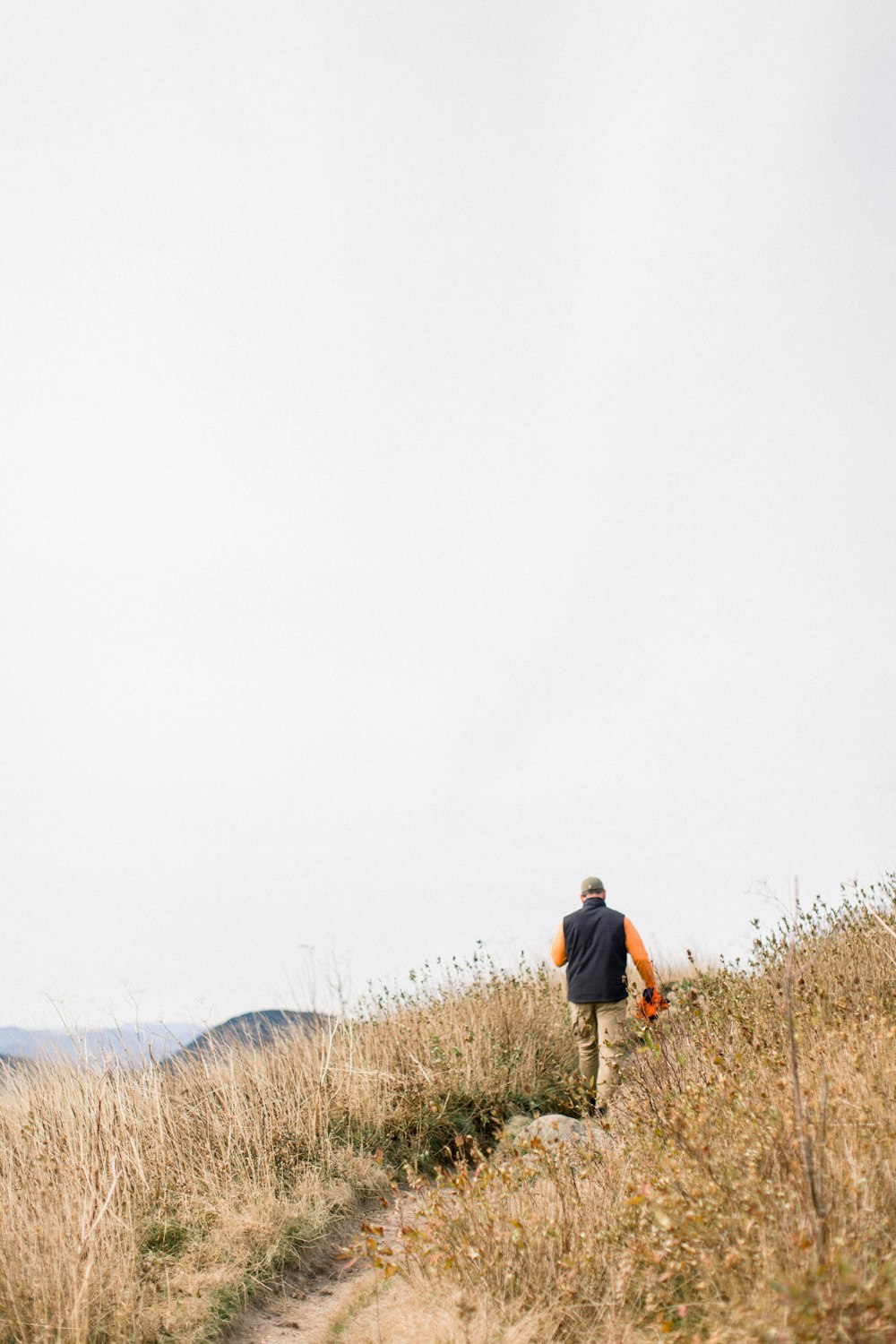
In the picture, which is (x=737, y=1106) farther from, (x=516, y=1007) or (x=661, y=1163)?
(x=516, y=1007)

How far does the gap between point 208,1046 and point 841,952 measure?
553 cm

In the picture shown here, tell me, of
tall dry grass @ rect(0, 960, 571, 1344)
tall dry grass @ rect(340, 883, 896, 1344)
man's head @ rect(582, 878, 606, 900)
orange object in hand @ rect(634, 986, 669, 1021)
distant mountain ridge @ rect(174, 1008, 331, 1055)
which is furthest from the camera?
man's head @ rect(582, 878, 606, 900)

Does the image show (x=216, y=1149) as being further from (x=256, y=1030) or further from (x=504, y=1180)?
(x=504, y=1180)

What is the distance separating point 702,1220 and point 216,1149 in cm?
457

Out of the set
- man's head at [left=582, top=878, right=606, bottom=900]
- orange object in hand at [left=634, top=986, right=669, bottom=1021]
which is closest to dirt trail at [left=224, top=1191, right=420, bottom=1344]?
orange object in hand at [left=634, top=986, right=669, bottom=1021]

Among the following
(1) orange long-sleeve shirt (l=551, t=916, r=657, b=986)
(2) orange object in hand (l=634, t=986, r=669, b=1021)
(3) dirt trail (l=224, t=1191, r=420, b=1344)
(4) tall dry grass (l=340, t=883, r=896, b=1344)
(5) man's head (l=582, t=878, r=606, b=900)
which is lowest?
(3) dirt trail (l=224, t=1191, r=420, b=1344)

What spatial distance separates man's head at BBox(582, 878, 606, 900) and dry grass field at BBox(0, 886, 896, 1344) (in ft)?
5.23

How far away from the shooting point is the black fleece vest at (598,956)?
7934 mm

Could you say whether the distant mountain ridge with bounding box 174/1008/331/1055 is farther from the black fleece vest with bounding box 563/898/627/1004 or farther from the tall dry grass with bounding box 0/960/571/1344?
the black fleece vest with bounding box 563/898/627/1004

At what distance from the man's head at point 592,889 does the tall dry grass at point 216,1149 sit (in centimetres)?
168

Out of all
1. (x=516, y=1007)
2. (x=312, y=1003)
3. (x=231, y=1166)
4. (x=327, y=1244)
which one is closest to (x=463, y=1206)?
(x=327, y=1244)

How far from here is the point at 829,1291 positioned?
2420 mm

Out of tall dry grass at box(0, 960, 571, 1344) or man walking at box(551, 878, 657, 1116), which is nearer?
tall dry grass at box(0, 960, 571, 1344)

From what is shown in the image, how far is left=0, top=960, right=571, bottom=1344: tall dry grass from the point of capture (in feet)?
14.0
